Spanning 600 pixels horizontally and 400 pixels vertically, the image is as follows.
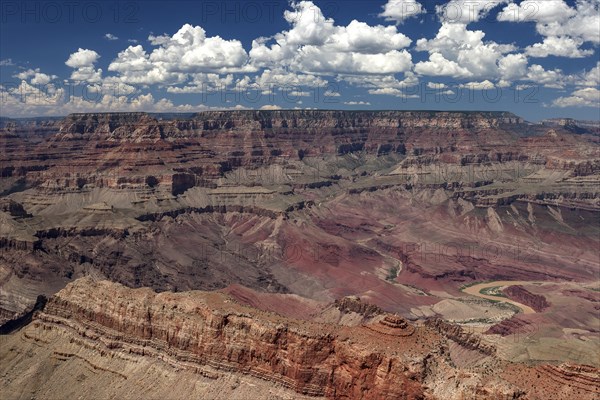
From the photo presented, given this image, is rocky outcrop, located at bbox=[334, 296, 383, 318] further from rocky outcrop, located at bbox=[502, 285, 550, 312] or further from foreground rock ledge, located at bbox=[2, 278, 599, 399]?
rocky outcrop, located at bbox=[502, 285, 550, 312]

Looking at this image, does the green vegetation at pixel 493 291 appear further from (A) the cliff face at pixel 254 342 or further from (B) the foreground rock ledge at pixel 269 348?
(A) the cliff face at pixel 254 342

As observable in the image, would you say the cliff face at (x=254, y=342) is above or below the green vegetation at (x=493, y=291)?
above

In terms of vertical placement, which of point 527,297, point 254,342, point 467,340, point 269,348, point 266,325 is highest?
point 266,325

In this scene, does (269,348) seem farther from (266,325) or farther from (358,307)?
(358,307)

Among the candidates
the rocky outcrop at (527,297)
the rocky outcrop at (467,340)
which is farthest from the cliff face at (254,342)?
the rocky outcrop at (527,297)

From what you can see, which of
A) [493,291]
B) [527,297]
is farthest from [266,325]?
[493,291]

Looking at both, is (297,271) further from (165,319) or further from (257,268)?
(165,319)

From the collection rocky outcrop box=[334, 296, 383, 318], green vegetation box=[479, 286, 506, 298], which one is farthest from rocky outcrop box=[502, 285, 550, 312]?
rocky outcrop box=[334, 296, 383, 318]

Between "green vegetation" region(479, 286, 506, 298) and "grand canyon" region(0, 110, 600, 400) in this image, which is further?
"green vegetation" region(479, 286, 506, 298)
